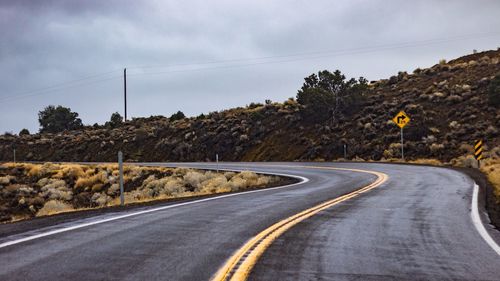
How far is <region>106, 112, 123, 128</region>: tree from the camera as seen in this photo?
69938mm

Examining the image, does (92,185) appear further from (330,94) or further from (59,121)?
(59,121)

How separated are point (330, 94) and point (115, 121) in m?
38.9

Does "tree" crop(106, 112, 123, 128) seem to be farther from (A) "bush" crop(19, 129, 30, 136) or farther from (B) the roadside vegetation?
(B) the roadside vegetation

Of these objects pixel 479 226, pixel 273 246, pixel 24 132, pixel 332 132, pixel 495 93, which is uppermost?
pixel 495 93

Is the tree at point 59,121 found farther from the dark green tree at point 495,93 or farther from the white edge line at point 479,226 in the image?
the white edge line at point 479,226

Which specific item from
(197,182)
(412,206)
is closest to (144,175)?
(197,182)

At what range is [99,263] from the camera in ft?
18.8

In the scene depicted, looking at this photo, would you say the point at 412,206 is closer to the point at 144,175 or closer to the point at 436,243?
the point at 436,243

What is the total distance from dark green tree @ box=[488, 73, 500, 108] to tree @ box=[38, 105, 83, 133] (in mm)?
56525

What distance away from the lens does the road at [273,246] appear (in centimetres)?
540

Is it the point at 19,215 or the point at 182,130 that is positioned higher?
the point at 182,130

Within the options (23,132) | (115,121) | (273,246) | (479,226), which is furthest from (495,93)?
(23,132)

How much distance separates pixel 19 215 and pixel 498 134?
31.4 meters

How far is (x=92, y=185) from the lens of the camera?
28.7 metres
